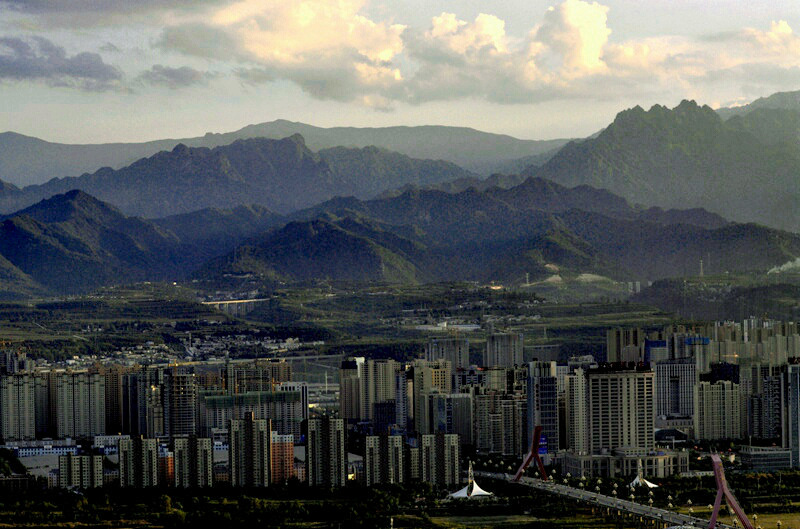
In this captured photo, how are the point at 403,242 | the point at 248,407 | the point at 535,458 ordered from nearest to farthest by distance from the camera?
the point at 535,458
the point at 248,407
the point at 403,242

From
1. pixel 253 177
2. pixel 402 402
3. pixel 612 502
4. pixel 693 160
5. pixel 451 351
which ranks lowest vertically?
pixel 612 502

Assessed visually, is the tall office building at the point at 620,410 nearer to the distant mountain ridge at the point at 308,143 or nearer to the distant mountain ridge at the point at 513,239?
the distant mountain ridge at the point at 513,239

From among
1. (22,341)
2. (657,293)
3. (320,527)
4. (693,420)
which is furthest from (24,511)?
(657,293)

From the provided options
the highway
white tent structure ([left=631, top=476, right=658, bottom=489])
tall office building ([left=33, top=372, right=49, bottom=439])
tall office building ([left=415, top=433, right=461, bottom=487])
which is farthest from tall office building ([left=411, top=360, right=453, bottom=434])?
tall office building ([left=33, top=372, right=49, bottom=439])

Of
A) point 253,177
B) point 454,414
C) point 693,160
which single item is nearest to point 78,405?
point 454,414

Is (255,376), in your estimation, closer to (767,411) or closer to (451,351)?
(451,351)

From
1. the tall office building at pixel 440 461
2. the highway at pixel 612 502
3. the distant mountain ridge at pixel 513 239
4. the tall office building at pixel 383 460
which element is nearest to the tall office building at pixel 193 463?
the tall office building at pixel 383 460
